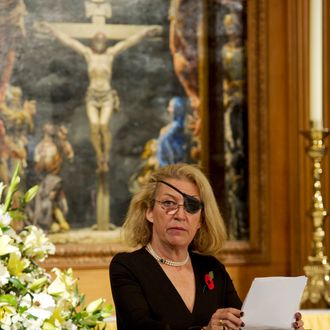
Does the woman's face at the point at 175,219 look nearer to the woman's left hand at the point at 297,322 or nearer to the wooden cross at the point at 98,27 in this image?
the woman's left hand at the point at 297,322

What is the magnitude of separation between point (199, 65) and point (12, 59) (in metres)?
1.00

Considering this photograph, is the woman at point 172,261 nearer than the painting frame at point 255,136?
Yes

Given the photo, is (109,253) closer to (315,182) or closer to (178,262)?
(315,182)

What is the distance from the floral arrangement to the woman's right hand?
3.53 ft

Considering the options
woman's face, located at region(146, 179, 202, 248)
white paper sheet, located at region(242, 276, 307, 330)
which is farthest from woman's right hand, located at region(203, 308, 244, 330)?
woman's face, located at region(146, 179, 202, 248)

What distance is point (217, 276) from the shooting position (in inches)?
144

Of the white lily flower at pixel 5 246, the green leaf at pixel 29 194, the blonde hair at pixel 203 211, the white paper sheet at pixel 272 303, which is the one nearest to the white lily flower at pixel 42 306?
the white lily flower at pixel 5 246

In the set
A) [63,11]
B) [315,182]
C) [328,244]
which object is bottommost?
[328,244]

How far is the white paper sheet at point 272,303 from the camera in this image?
9.87 ft

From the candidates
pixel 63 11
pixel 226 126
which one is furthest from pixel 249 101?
pixel 63 11

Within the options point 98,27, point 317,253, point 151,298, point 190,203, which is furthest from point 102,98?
point 151,298

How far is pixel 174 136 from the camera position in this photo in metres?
5.13

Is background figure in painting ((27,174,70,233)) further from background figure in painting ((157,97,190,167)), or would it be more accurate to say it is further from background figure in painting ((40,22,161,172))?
background figure in painting ((157,97,190,167))

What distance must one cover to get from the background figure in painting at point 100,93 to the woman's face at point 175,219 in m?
1.49
